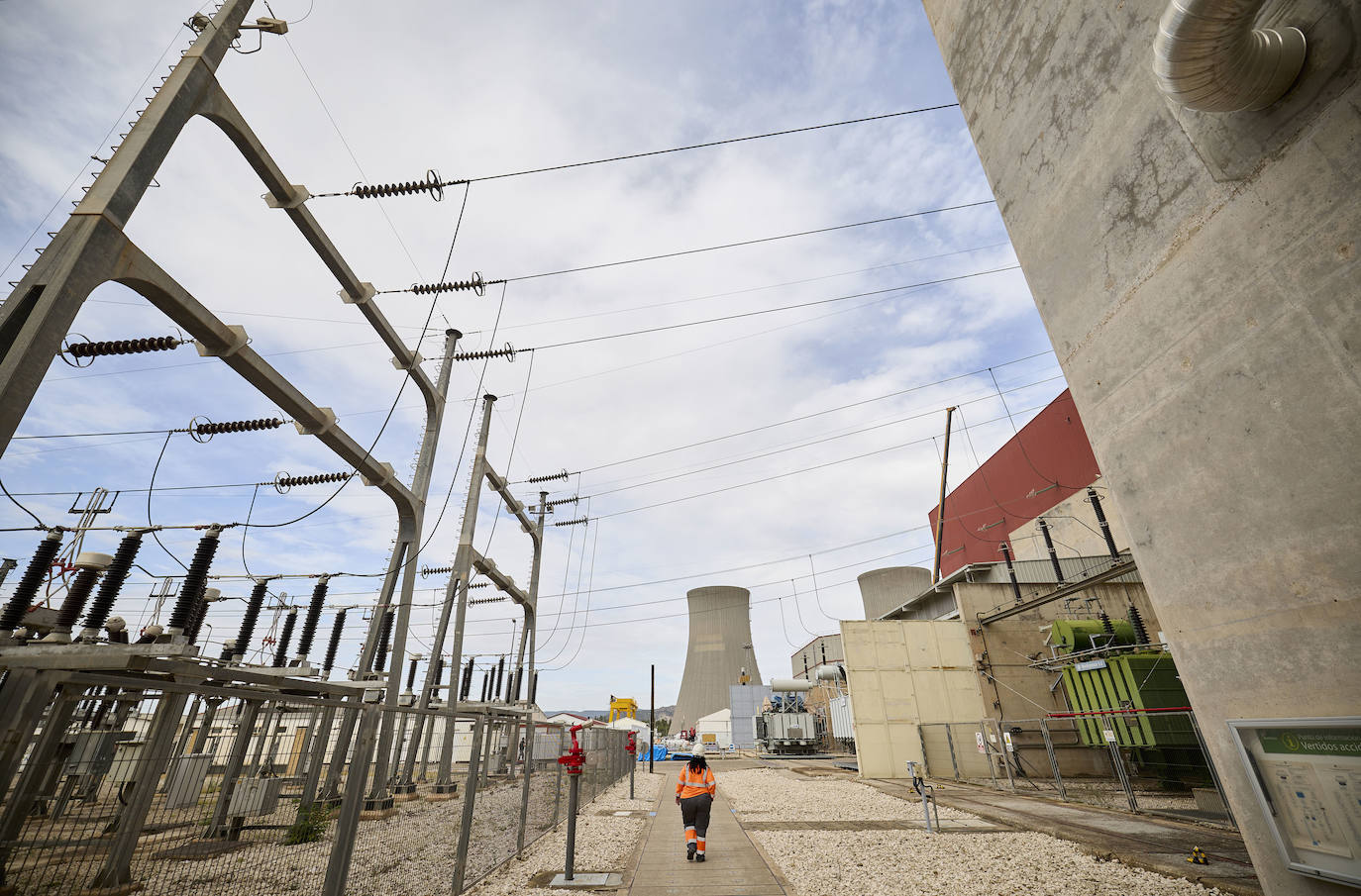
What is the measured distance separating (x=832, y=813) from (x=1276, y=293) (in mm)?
12289

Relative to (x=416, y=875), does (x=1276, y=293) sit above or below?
above

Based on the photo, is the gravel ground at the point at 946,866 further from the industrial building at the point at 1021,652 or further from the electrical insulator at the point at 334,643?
the electrical insulator at the point at 334,643

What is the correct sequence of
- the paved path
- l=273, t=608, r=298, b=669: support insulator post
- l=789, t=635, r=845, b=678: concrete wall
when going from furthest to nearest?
l=789, t=635, r=845, b=678: concrete wall
l=273, t=608, r=298, b=669: support insulator post
the paved path

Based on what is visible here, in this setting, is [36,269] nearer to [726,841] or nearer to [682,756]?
[726,841]

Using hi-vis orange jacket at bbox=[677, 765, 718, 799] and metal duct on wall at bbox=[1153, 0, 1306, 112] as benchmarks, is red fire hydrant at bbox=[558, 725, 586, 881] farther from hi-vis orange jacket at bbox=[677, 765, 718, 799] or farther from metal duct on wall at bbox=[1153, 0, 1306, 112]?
metal duct on wall at bbox=[1153, 0, 1306, 112]

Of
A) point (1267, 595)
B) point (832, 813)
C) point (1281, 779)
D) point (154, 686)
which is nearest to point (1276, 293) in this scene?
point (1267, 595)

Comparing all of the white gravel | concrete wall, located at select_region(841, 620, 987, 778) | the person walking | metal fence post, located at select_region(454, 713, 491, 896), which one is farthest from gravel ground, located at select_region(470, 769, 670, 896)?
concrete wall, located at select_region(841, 620, 987, 778)

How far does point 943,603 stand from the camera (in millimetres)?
25047

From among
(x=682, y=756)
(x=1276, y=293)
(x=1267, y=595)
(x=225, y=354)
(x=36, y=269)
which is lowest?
(x=682, y=756)

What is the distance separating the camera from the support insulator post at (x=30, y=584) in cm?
736

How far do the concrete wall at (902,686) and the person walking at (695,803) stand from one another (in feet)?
44.7

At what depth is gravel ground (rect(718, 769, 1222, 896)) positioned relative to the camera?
261 inches

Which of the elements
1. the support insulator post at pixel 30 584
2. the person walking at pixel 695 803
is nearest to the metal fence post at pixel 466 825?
the person walking at pixel 695 803

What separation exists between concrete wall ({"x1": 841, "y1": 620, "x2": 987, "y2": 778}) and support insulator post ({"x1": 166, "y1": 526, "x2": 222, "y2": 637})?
1914cm
